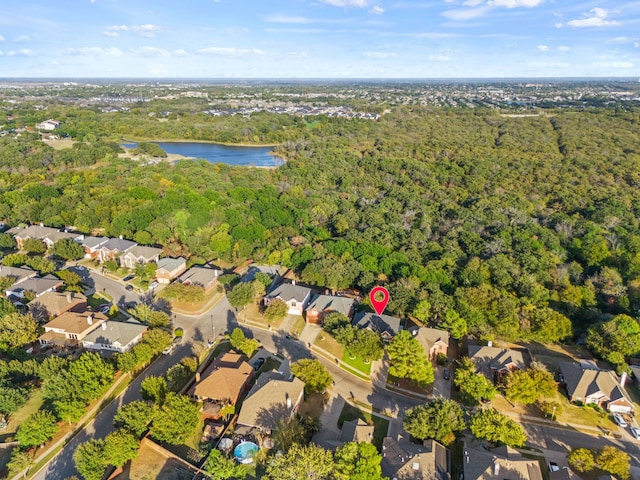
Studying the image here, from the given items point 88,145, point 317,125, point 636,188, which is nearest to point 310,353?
point 636,188

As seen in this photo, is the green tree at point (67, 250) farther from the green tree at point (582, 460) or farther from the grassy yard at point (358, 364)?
the green tree at point (582, 460)

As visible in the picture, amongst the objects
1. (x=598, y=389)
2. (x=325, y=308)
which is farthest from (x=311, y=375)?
(x=598, y=389)

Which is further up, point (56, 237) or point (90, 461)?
point (56, 237)

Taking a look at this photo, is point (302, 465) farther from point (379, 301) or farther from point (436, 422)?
point (379, 301)

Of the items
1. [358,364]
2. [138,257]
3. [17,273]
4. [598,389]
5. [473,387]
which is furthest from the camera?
[138,257]

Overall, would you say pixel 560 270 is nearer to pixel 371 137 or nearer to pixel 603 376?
pixel 603 376

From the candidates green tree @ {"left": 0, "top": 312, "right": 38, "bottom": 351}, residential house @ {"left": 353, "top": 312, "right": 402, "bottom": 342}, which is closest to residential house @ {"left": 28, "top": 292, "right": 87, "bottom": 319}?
green tree @ {"left": 0, "top": 312, "right": 38, "bottom": 351}
